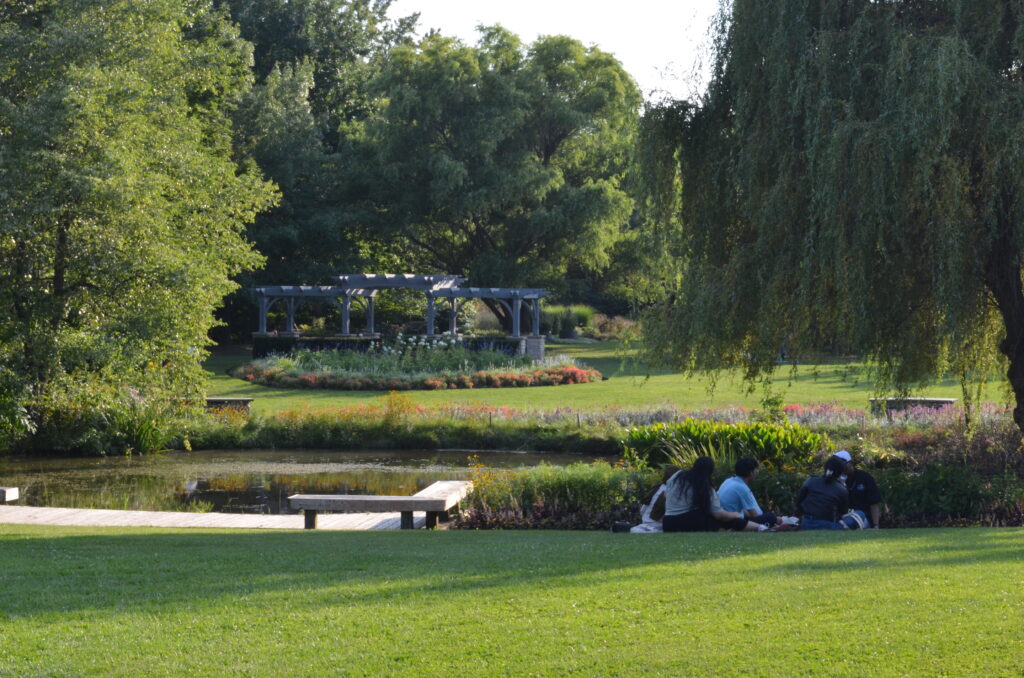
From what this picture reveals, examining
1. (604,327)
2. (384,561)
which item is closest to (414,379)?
(384,561)

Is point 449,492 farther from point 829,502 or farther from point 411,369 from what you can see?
point 411,369

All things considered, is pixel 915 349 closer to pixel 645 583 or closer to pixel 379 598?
pixel 645 583

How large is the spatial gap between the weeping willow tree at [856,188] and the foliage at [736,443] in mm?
1504

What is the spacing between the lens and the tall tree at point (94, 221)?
1664 centimetres

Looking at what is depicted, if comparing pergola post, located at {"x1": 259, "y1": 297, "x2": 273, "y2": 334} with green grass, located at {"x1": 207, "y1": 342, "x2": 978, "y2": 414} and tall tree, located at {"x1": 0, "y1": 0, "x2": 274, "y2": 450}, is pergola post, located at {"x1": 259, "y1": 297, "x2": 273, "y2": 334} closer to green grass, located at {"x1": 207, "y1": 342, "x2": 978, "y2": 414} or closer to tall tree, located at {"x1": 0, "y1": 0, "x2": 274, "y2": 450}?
green grass, located at {"x1": 207, "y1": 342, "x2": 978, "y2": 414}

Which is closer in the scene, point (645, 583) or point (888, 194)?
point (645, 583)

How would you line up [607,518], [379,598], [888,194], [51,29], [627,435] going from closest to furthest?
[379,598] < [888,194] < [607,518] < [627,435] < [51,29]

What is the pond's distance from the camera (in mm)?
15141

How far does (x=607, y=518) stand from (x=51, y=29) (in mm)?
13072

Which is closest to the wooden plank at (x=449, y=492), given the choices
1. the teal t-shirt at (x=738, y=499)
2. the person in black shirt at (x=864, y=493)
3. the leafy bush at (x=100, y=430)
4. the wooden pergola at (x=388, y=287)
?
the teal t-shirt at (x=738, y=499)

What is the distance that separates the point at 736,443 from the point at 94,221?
419 inches

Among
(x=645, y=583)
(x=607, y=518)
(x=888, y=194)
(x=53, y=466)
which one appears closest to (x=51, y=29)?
(x=53, y=466)

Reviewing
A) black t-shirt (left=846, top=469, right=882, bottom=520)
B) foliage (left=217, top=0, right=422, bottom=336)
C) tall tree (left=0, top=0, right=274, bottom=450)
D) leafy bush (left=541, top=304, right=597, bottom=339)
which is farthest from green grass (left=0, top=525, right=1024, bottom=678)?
leafy bush (left=541, top=304, right=597, bottom=339)

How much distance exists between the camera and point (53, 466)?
18547 mm
